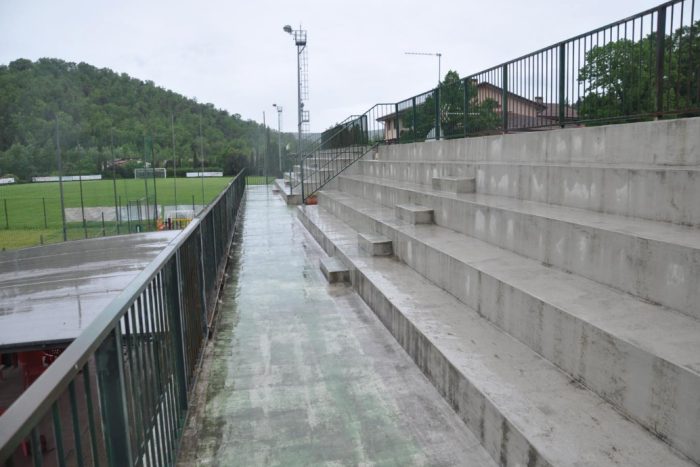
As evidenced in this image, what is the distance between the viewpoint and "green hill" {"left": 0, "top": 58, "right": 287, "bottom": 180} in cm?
4905

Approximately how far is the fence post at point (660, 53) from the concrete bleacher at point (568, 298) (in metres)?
0.41

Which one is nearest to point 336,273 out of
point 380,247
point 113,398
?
point 380,247

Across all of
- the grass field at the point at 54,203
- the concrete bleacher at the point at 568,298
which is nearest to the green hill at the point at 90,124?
the grass field at the point at 54,203

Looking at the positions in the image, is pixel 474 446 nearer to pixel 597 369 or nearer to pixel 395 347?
pixel 597 369

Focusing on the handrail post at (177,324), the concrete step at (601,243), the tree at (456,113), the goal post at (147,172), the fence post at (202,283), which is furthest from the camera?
the goal post at (147,172)

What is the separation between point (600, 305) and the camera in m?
3.19

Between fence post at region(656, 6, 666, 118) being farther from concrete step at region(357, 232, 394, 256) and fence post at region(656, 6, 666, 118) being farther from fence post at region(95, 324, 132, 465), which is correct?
fence post at region(95, 324, 132, 465)

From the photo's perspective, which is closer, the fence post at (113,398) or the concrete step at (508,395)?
the fence post at (113,398)

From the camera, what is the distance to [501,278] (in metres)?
4.00

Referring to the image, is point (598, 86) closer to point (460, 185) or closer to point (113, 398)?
point (460, 185)

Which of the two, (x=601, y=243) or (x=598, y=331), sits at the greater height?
(x=601, y=243)

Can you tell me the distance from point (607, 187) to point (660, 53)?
1340 mm

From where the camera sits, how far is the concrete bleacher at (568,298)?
2.51 m

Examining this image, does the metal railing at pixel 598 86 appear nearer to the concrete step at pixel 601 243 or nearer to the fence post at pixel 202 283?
the concrete step at pixel 601 243
